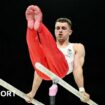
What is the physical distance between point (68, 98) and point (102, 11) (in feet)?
1.81

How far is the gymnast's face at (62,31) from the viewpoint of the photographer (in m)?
2.18

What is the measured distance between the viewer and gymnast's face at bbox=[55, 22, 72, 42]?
2.18 m

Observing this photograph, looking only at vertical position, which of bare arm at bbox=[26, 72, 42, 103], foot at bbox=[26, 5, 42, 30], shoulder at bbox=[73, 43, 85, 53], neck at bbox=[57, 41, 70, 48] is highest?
foot at bbox=[26, 5, 42, 30]

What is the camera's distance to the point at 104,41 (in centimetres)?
224

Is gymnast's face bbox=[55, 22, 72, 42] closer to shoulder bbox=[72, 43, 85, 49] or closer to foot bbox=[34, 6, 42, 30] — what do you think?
shoulder bbox=[72, 43, 85, 49]

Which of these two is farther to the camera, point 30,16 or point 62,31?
point 62,31

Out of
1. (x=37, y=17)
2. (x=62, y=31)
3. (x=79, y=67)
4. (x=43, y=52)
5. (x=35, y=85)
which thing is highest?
(x=37, y=17)

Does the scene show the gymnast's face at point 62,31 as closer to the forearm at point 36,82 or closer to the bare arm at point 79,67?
the bare arm at point 79,67

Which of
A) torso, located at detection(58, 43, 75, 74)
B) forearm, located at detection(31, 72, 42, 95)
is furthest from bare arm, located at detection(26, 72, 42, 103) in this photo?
torso, located at detection(58, 43, 75, 74)

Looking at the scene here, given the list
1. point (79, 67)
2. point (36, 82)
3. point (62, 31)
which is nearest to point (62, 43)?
point (62, 31)

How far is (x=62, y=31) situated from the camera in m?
2.18

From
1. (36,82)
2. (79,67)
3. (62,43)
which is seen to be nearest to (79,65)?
(79,67)

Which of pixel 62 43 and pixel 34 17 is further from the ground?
pixel 34 17

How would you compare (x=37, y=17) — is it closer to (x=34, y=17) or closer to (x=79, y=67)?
(x=34, y=17)
